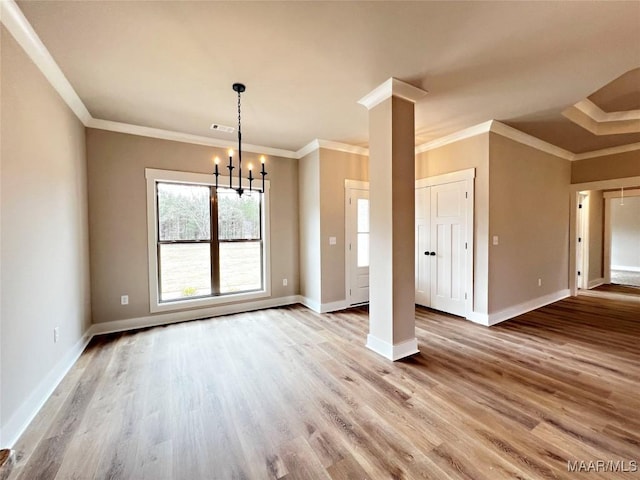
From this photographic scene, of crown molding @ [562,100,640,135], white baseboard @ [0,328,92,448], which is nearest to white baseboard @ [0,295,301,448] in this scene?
white baseboard @ [0,328,92,448]

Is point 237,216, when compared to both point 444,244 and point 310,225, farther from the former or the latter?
point 444,244

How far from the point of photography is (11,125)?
1.76 m

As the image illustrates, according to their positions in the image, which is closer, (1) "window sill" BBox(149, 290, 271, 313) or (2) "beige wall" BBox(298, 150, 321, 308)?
(1) "window sill" BBox(149, 290, 271, 313)

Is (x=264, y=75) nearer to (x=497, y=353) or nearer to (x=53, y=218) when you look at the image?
(x=53, y=218)

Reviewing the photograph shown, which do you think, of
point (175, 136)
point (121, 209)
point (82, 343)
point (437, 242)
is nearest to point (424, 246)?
point (437, 242)

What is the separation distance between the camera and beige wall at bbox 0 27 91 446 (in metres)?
1.69

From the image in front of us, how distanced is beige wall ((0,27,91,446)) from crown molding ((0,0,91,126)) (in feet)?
0.21

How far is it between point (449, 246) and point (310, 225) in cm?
218

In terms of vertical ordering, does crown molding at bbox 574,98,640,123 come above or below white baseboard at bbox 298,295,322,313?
above

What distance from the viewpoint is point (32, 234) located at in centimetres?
199

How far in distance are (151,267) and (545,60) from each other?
4802 millimetres

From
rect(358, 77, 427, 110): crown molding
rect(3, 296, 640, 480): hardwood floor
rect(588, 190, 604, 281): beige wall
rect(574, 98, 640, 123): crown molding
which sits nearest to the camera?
rect(3, 296, 640, 480): hardwood floor

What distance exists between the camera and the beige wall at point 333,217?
4262mm

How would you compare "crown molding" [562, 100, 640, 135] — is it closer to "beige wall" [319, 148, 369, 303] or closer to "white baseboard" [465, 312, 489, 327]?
"white baseboard" [465, 312, 489, 327]
